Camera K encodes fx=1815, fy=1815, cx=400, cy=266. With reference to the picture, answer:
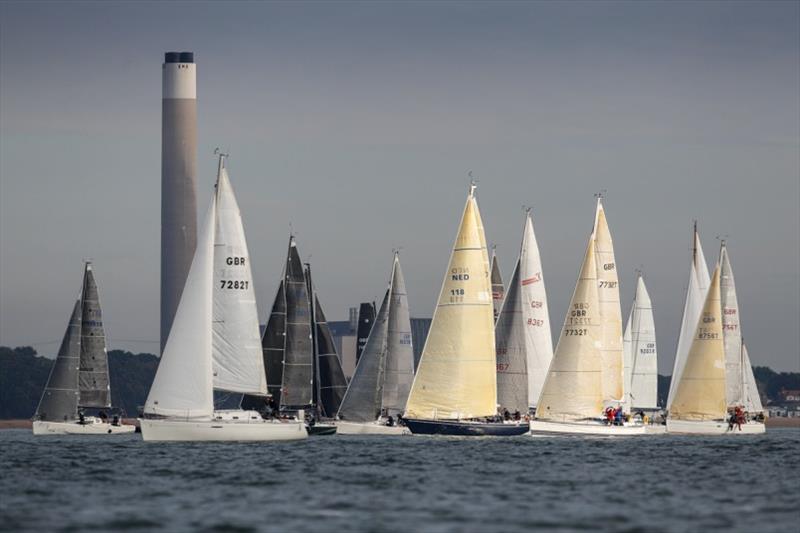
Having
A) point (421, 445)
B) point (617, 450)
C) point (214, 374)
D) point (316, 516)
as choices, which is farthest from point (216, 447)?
point (316, 516)

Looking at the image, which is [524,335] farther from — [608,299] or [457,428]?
[457,428]

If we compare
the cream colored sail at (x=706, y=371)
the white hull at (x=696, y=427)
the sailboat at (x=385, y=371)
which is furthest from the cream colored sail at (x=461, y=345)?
the sailboat at (x=385, y=371)

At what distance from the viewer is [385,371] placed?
323ft

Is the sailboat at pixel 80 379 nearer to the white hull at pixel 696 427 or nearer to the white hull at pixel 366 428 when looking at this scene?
the white hull at pixel 366 428

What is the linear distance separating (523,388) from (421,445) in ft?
45.3

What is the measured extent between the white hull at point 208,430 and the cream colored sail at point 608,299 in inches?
731

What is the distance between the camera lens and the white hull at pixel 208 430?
2729 inches

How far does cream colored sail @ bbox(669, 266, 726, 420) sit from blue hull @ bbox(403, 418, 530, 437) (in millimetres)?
15168

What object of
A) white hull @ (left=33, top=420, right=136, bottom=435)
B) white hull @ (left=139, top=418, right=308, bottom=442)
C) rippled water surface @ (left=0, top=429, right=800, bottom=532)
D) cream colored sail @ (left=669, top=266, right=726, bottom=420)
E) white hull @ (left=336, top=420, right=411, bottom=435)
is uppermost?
cream colored sail @ (left=669, top=266, right=726, bottom=420)

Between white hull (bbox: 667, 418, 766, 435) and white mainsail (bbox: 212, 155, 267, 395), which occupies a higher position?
white mainsail (bbox: 212, 155, 267, 395)

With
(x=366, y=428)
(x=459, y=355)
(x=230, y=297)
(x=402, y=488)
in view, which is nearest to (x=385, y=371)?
(x=366, y=428)

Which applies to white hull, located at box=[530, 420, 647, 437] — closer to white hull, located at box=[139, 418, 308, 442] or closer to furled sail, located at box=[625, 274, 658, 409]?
white hull, located at box=[139, 418, 308, 442]

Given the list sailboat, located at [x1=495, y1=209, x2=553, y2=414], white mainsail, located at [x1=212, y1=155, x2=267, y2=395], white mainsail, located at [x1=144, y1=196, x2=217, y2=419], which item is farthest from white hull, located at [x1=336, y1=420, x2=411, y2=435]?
white mainsail, located at [x1=144, y1=196, x2=217, y2=419]

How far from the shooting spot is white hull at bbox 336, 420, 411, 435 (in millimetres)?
95938
